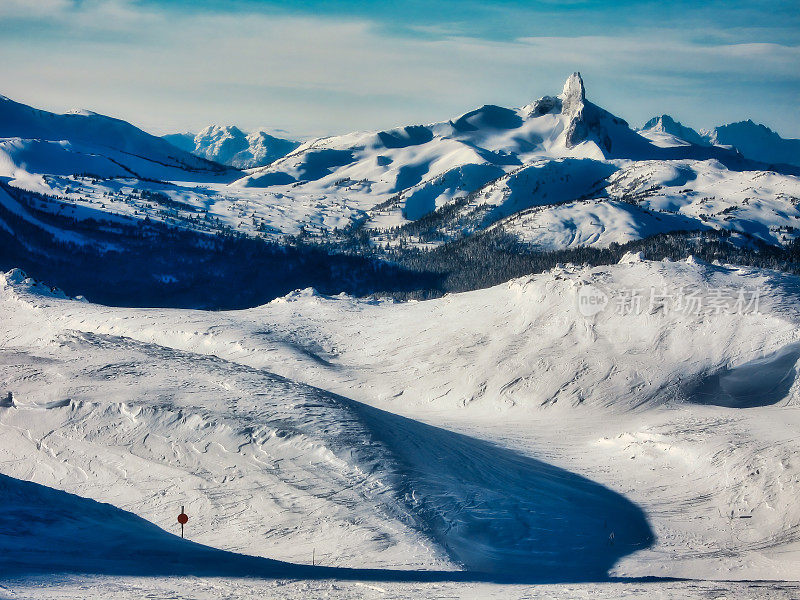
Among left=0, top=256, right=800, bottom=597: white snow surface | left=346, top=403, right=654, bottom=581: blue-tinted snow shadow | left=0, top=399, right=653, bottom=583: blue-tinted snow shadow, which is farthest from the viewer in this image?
left=346, top=403, right=654, bottom=581: blue-tinted snow shadow

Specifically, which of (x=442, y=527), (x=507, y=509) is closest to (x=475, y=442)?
(x=507, y=509)

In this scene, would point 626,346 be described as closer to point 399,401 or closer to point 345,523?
point 399,401

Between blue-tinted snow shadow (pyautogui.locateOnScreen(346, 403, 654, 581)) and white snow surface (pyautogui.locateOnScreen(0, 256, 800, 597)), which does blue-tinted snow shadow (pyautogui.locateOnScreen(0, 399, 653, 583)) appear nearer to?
blue-tinted snow shadow (pyautogui.locateOnScreen(346, 403, 654, 581))

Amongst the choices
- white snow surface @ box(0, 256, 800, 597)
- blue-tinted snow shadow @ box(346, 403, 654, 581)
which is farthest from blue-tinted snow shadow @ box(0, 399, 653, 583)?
white snow surface @ box(0, 256, 800, 597)

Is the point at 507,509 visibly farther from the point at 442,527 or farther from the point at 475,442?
the point at 475,442

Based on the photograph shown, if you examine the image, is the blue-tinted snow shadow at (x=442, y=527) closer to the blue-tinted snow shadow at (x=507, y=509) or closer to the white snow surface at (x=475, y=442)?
the blue-tinted snow shadow at (x=507, y=509)

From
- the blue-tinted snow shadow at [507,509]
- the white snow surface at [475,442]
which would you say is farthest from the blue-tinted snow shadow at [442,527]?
the white snow surface at [475,442]
